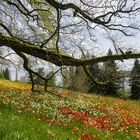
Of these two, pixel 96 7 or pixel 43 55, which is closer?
pixel 96 7

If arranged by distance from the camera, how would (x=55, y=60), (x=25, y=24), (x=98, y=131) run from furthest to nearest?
(x=25, y=24), (x=55, y=60), (x=98, y=131)

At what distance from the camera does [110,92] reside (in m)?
65.1

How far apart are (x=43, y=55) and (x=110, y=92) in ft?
163

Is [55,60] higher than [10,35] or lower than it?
lower

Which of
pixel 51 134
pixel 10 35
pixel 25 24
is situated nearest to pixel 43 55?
pixel 10 35

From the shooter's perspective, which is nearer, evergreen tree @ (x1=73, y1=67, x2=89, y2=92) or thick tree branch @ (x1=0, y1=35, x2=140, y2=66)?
thick tree branch @ (x1=0, y1=35, x2=140, y2=66)

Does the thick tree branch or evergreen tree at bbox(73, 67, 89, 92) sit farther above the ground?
the thick tree branch

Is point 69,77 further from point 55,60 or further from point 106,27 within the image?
point 106,27

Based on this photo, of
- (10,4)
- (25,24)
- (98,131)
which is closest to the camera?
(98,131)

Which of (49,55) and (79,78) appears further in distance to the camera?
(79,78)

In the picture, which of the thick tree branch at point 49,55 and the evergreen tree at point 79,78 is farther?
the evergreen tree at point 79,78

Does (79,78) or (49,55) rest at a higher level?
(49,55)

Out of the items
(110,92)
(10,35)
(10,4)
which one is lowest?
(110,92)

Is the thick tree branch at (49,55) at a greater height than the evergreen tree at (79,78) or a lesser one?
greater
